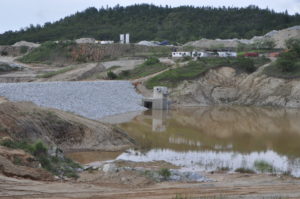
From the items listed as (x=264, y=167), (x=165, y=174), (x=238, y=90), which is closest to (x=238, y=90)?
(x=238, y=90)

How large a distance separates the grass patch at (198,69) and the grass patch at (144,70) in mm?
3745

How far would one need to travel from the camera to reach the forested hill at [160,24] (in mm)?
134625

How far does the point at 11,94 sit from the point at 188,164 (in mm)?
22187

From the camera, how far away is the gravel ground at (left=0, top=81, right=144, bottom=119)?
1705 inches

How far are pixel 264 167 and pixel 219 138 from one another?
1200 centimetres

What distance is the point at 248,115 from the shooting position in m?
53.8

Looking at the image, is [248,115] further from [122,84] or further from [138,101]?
[122,84]

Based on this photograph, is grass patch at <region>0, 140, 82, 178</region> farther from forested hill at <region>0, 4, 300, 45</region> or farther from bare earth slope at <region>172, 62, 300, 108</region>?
forested hill at <region>0, 4, 300, 45</region>

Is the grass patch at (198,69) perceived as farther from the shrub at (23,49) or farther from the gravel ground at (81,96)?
the shrub at (23,49)

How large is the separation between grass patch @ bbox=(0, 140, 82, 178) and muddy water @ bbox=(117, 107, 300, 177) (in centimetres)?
505

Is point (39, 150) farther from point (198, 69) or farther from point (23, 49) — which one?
point (23, 49)

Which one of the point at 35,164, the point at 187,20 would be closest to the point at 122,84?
the point at 35,164

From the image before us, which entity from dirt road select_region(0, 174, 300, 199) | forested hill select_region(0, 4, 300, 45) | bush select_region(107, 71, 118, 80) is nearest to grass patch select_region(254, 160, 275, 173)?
dirt road select_region(0, 174, 300, 199)

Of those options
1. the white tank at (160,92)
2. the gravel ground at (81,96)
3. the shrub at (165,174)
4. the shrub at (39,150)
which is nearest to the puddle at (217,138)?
the white tank at (160,92)
